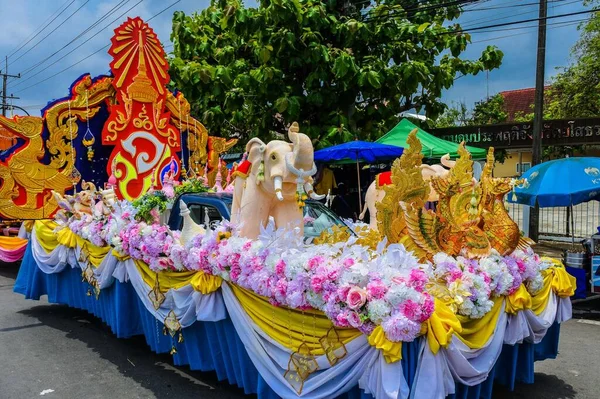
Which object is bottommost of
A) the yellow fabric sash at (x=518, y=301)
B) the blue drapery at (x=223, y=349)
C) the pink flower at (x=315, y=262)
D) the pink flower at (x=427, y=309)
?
the blue drapery at (x=223, y=349)

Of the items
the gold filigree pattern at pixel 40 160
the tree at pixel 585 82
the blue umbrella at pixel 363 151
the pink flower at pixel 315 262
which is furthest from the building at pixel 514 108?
the pink flower at pixel 315 262

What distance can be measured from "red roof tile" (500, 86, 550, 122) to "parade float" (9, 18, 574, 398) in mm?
30477

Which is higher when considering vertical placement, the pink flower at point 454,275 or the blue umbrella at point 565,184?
the blue umbrella at point 565,184

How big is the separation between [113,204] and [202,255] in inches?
86.5

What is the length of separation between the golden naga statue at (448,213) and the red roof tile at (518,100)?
30.4 meters

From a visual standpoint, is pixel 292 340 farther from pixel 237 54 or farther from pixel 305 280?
pixel 237 54

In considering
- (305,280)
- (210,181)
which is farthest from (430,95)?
(305,280)

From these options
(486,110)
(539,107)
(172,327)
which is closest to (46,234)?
(172,327)

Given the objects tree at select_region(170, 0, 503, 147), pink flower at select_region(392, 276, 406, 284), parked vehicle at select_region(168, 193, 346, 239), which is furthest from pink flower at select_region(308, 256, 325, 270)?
tree at select_region(170, 0, 503, 147)

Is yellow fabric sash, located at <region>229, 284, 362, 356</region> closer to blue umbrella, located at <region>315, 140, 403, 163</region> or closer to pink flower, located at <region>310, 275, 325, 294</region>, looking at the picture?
pink flower, located at <region>310, 275, 325, 294</region>

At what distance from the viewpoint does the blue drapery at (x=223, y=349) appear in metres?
3.20

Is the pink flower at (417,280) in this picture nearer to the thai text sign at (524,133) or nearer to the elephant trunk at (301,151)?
the elephant trunk at (301,151)

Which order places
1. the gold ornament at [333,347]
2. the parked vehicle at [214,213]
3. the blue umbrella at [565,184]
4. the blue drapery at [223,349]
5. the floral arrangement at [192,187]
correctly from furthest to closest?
the blue umbrella at [565,184] < the floral arrangement at [192,187] < the parked vehicle at [214,213] < the blue drapery at [223,349] < the gold ornament at [333,347]

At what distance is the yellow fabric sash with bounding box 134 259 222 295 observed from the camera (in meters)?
3.70
